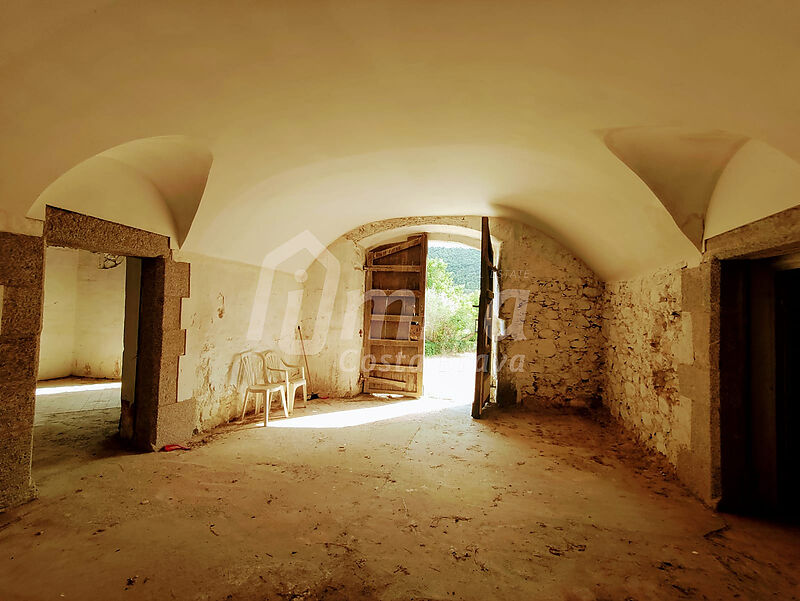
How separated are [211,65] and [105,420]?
3845 millimetres

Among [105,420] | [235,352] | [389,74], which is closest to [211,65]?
[389,74]

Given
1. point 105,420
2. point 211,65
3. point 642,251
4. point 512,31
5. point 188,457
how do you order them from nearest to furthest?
point 512,31
point 211,65
point 188,457
point 642,251
point 105,420

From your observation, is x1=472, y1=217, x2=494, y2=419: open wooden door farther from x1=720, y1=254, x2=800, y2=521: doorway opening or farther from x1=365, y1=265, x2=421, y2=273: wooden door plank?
x1=720, y1=254, x2=800, y2=521: doorway opening

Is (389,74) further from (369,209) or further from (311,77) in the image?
(369,209)

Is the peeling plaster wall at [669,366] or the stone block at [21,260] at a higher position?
the stone block at [21,260]

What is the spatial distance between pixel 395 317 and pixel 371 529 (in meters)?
3.69

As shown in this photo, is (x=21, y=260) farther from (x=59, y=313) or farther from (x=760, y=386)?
(x=59, y=313)

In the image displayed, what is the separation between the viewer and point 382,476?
2.85 meters

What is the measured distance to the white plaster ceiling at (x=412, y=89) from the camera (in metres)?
1.45

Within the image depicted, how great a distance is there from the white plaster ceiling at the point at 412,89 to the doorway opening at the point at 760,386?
40 cm

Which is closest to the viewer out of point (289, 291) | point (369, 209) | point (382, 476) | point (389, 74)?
point (389, 74)

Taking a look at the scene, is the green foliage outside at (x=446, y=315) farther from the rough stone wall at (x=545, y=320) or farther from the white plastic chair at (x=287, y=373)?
the white plastic chair at (x=287, y=373)

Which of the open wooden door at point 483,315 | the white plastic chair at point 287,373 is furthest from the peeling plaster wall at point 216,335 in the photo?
the open wooden door at point 483,315

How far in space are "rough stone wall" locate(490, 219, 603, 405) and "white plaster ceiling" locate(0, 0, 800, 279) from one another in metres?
1.59
